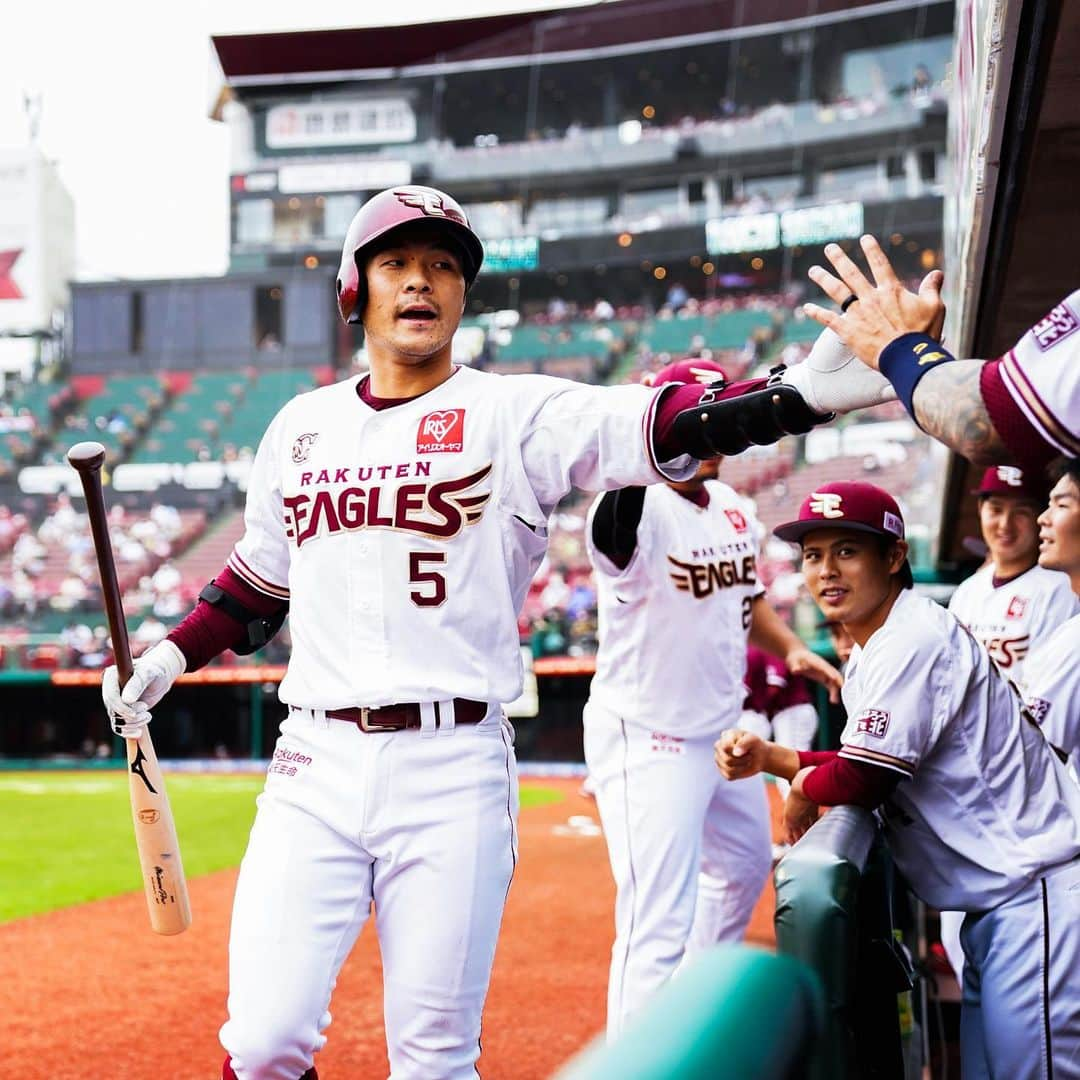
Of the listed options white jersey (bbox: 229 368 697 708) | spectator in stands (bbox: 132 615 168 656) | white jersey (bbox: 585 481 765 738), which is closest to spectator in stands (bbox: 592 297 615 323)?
spectator in stands (bbox: 132 615 168 656)

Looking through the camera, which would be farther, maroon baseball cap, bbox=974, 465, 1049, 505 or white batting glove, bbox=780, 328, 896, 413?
maroon baseball cap, bbox=974, 465, 1049, 505

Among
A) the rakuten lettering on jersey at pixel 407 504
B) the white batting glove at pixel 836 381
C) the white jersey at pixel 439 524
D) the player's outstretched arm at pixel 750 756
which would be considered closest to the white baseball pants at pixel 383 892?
the white jersey at pixel 439 524

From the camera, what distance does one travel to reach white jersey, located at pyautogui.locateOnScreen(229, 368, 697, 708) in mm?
2383

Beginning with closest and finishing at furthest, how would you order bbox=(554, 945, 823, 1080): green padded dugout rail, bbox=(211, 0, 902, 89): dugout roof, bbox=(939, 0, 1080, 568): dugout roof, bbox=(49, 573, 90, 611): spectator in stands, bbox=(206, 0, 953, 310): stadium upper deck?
bbox=(554, 945, 823, 1080): green padded dugout rail, bbox=(939, 0, 1080, 568): dugout roof, bbox=(49, 573, 90, 611): spectator in stands, bbox=(206, 0, 953, 310): stadium upper deck, bbox=(211, 0, 902, 89): dugout roof

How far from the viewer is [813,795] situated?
234 centimetres

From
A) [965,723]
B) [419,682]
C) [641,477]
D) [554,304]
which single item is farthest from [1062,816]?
[554,304]

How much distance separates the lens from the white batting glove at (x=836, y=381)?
83.8 inches

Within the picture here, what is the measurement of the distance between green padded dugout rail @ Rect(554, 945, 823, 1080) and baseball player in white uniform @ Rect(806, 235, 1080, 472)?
959 millimetres

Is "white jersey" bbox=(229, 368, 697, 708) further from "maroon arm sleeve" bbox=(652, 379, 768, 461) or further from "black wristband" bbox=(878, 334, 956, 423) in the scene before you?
"black wristband" bbox=(878, 334, 956, 423)

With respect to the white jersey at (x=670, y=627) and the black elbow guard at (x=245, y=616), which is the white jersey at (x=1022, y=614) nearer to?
the white jersey at (x=670, y=627)

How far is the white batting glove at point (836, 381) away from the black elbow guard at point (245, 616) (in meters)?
1.27

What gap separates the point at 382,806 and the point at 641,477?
73 centimetres

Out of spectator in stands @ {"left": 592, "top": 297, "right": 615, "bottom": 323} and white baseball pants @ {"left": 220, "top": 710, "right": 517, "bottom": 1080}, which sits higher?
spectator in stands @ {"left": 592, "top": 297, "right": 615, "bottom": 323}

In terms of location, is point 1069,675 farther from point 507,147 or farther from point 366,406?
point 507,147
